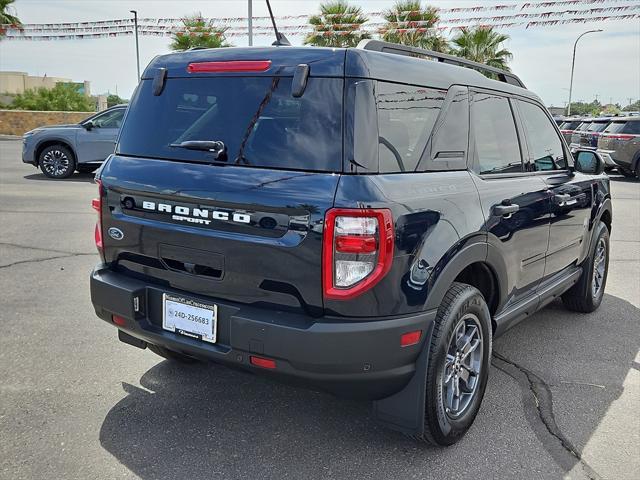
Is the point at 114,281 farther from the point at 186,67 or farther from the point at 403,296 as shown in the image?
the point at 403,296

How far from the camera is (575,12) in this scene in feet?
67.3

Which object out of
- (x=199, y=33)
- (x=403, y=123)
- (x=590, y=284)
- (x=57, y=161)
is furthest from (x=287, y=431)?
(x=199, y=33)

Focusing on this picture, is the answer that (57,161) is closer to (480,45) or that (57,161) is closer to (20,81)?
(480,45)

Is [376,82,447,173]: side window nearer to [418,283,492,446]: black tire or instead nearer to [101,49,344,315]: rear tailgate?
[101,49,344,315]: rear tailgate

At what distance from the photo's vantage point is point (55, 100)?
31.0 meters

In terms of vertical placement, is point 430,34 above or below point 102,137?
above

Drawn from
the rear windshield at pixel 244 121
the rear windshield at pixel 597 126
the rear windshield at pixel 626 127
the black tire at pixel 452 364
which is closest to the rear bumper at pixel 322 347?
the black tire at pixel 452 364

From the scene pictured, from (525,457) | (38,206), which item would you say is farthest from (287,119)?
(38,206)

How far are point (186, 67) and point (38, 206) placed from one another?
7559 mm

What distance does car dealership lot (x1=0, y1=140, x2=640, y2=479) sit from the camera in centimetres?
277

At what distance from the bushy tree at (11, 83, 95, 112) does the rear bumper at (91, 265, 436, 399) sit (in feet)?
104

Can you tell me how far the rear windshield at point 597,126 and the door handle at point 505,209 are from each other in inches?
628

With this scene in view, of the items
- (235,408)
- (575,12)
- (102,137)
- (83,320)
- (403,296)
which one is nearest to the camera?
(403,296)

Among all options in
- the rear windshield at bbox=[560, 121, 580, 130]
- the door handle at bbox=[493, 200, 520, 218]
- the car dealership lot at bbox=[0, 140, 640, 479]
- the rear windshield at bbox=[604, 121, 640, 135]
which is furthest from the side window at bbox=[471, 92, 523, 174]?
the rear windshield at bbox=[560, 121, 580, 130]
